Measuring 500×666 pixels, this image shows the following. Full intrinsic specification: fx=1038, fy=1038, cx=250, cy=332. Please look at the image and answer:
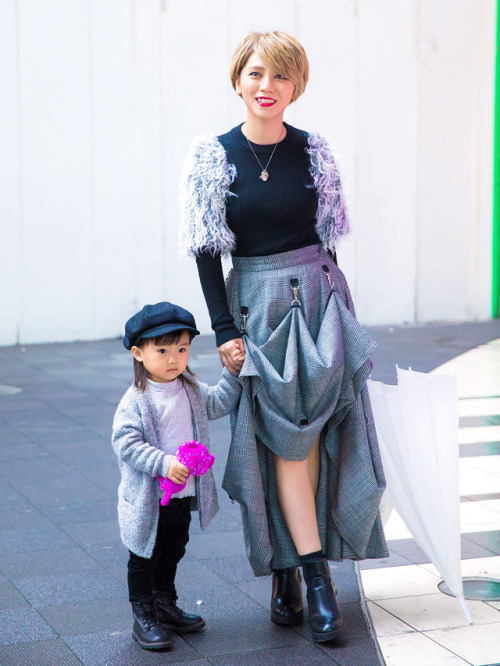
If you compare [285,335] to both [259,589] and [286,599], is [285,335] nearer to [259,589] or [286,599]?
[286,599]

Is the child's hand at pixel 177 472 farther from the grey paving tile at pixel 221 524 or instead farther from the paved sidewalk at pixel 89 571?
the grey paving tile at pixel 221 524

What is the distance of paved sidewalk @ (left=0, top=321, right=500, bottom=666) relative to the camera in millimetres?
3152

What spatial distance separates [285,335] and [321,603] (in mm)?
846

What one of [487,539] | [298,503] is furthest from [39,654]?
[487,539]

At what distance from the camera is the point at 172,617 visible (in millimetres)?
3275

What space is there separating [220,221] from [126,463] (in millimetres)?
820

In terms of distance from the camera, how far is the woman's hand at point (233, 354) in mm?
3270

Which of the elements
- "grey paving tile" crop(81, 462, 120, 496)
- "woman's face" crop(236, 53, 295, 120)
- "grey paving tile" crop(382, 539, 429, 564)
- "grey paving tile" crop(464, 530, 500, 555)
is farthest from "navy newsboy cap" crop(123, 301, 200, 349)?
"grey paving tile" crop(81, 462, 120, 496)

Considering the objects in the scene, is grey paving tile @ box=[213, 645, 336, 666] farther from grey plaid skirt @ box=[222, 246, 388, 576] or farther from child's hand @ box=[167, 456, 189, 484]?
child's hand @ box=[167, 456, 189, 484]

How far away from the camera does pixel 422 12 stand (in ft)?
34.4

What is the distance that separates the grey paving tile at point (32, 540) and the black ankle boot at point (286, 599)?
44.9 inches

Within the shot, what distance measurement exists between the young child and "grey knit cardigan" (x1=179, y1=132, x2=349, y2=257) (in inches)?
10.8

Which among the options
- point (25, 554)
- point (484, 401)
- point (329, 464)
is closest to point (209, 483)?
point (329, 464)

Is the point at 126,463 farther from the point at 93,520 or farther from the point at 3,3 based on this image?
the point at 3,3
